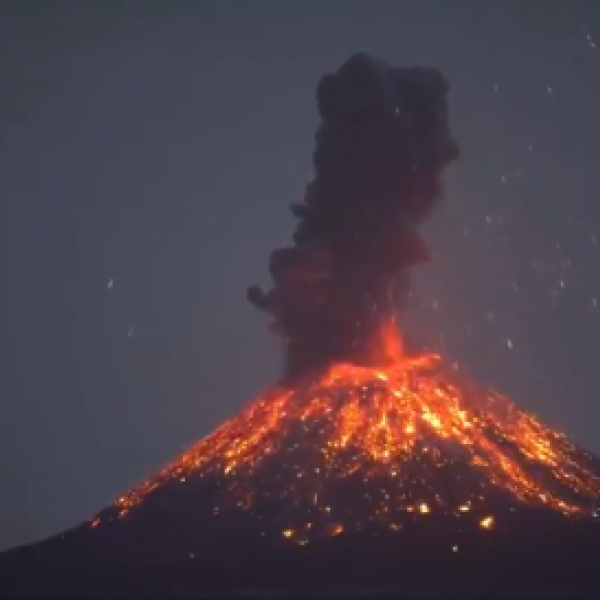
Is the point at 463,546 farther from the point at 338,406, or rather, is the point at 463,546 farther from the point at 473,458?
the point at 338,406

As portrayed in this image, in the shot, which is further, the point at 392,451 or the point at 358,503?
the point at 392,451

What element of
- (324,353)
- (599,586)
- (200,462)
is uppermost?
(324,353)

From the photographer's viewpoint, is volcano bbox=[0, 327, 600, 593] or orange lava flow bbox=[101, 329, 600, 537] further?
orange lava flow bbox=[101, 329, 600, 537]

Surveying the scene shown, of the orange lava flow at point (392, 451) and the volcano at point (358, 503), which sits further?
the orange lava flow at point (392, 451)

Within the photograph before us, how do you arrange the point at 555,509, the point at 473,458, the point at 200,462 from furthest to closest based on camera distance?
the point at 200,462
the point at 473,458
the point at 555,509

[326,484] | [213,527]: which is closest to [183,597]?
[213,527]

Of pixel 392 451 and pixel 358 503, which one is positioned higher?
pixel 392 451

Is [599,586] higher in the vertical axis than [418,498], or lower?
lower

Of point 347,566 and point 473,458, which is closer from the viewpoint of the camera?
point 347,566
